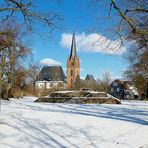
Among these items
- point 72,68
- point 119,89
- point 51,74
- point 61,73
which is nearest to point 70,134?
point 119,89

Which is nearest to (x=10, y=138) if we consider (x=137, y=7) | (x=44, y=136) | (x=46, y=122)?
(x=44, y=136)

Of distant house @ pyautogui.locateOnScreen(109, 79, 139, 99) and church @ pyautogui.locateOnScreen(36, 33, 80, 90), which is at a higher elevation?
church @ pyautogui.locateOnScreen(36, 33, 80, 90)

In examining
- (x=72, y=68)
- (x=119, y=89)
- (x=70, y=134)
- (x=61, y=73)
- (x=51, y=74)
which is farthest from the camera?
(x=61, y=73)

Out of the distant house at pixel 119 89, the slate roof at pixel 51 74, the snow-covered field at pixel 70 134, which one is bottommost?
the snow-covered field at pixel 70 134

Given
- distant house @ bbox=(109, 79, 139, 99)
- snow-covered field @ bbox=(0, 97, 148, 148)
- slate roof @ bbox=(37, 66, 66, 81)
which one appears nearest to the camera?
snow-covered field @ bbox=(0, 97, 148, 148)

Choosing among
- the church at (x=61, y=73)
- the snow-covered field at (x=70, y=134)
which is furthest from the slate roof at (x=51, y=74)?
the snow-covered field at (x=70, y=134)

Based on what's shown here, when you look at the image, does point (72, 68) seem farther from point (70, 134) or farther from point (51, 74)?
point (70, 134)

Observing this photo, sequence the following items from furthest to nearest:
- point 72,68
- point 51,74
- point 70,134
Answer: point 51,74 → point 72,68 → point 70,134

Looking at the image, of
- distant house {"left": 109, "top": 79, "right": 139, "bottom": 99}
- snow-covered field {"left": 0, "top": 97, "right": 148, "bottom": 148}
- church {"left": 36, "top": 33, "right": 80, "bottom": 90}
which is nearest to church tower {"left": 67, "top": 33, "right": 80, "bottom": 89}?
church {"left": 36, "top": 33, "right": 80, "bottom": 90}

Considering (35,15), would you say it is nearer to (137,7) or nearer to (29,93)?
(137,7)

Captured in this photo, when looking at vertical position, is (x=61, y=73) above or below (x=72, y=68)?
below

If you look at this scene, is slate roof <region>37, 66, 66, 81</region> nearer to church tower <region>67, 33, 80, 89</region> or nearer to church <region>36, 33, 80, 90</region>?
church <region>36, 33, 80, 90</region>

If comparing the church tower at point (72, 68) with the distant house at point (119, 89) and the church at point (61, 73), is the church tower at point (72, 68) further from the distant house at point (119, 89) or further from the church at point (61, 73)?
the distant house at point (119, 89)

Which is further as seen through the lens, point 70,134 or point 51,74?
point 51,74
